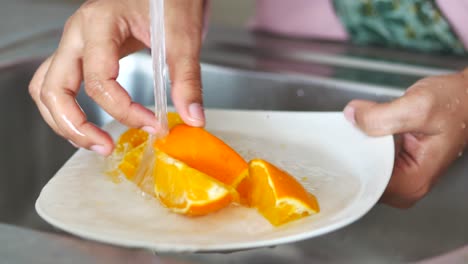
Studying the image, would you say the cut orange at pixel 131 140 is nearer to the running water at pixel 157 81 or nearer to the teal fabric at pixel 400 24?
the running water at pixel 157 81

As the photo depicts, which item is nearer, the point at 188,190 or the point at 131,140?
the point at 188,190

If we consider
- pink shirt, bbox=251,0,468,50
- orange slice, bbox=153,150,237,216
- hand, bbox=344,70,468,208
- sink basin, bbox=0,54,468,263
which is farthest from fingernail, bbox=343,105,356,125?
pink shirt, bbox=251,0,468,50

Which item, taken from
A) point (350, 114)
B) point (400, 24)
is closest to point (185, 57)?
point (350, 114)

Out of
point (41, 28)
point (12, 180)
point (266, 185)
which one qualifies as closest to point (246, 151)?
point (266, 185)

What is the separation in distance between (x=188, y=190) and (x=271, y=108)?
366 mm

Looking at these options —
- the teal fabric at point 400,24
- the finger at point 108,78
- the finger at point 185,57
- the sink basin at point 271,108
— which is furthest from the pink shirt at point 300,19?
the finger at point 108,78

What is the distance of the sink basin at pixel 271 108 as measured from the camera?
68 cm

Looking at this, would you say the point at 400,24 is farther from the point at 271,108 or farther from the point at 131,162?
the point at 131,162

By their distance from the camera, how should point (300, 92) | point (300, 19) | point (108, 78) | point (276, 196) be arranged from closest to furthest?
point (276, 196), point (108, 78), point (300, 92), point (300, 19)

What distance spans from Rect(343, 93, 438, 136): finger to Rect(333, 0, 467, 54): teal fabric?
0.29 metres

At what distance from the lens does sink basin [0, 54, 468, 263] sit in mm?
680

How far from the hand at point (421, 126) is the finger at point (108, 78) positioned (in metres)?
0.23

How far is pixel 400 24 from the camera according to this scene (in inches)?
38.3

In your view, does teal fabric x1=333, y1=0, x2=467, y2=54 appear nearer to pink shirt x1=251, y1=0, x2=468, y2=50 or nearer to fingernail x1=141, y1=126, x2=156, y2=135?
pink shirt x1=251, y1=0, x2=468, y2=50
